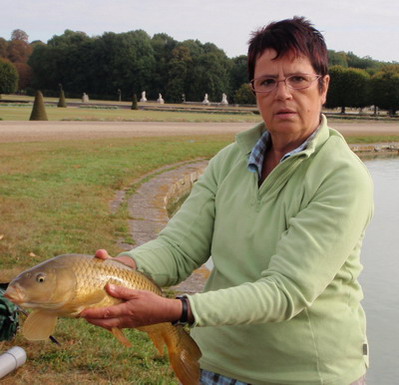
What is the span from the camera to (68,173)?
36.5 ft

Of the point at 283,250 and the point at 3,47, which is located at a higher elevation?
the point at 3,47

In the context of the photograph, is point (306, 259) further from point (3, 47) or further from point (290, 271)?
point (3, 47)

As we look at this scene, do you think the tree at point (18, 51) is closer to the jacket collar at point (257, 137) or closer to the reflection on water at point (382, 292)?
the reflection on water at point (382, 292)

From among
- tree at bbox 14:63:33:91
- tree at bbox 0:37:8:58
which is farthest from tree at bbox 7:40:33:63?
tree at bbox 14:63:33:91

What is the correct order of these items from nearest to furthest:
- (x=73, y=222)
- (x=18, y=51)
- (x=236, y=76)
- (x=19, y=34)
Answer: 1. (x=73, y=222)
2. (x=236, y=76)
3. (x=18, y=51)
4. (x=19, y=34)

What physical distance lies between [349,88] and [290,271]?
6253cm

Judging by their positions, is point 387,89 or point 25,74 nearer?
point 387,89

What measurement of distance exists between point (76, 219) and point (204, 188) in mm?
5270

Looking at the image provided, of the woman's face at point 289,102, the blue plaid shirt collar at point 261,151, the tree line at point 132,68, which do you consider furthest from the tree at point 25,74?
the woman's face at point 289,102

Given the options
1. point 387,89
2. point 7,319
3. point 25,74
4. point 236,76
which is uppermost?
point 236,76

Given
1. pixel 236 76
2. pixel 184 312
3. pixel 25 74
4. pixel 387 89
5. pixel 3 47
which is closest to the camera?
pixel 184 312

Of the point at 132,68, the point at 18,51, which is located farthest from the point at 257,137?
the point at 18,51

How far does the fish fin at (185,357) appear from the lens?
1911 millimetres

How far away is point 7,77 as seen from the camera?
61.0 metres
